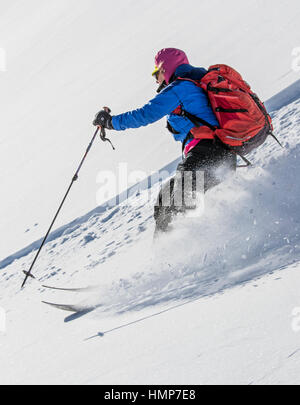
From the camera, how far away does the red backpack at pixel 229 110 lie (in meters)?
3.51

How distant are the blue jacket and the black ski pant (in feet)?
0.67

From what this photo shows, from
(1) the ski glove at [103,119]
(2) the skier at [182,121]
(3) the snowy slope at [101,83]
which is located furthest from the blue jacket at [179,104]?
(3) the snowy slope at [101,83]

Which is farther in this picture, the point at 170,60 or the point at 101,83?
the point at 101,83

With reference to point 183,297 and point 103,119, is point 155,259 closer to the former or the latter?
point 183,297

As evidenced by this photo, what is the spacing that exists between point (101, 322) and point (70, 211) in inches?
116

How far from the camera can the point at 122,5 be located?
1866 cm

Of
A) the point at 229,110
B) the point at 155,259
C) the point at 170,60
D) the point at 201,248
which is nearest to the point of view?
the point at 229,110

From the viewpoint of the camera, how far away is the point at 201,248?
3.88 meters

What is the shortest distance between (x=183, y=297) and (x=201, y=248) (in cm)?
67

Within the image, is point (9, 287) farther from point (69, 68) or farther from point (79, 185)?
point (69, 68)

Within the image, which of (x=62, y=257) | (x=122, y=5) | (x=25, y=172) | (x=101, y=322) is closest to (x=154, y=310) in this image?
(x=101, y=322)

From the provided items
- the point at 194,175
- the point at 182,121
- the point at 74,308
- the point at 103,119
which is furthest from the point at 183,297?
the point at 103,119

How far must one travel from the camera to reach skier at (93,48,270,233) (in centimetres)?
350

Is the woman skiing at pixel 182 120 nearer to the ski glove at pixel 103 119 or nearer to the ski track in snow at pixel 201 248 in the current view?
the ski glove at pixel 103 119
